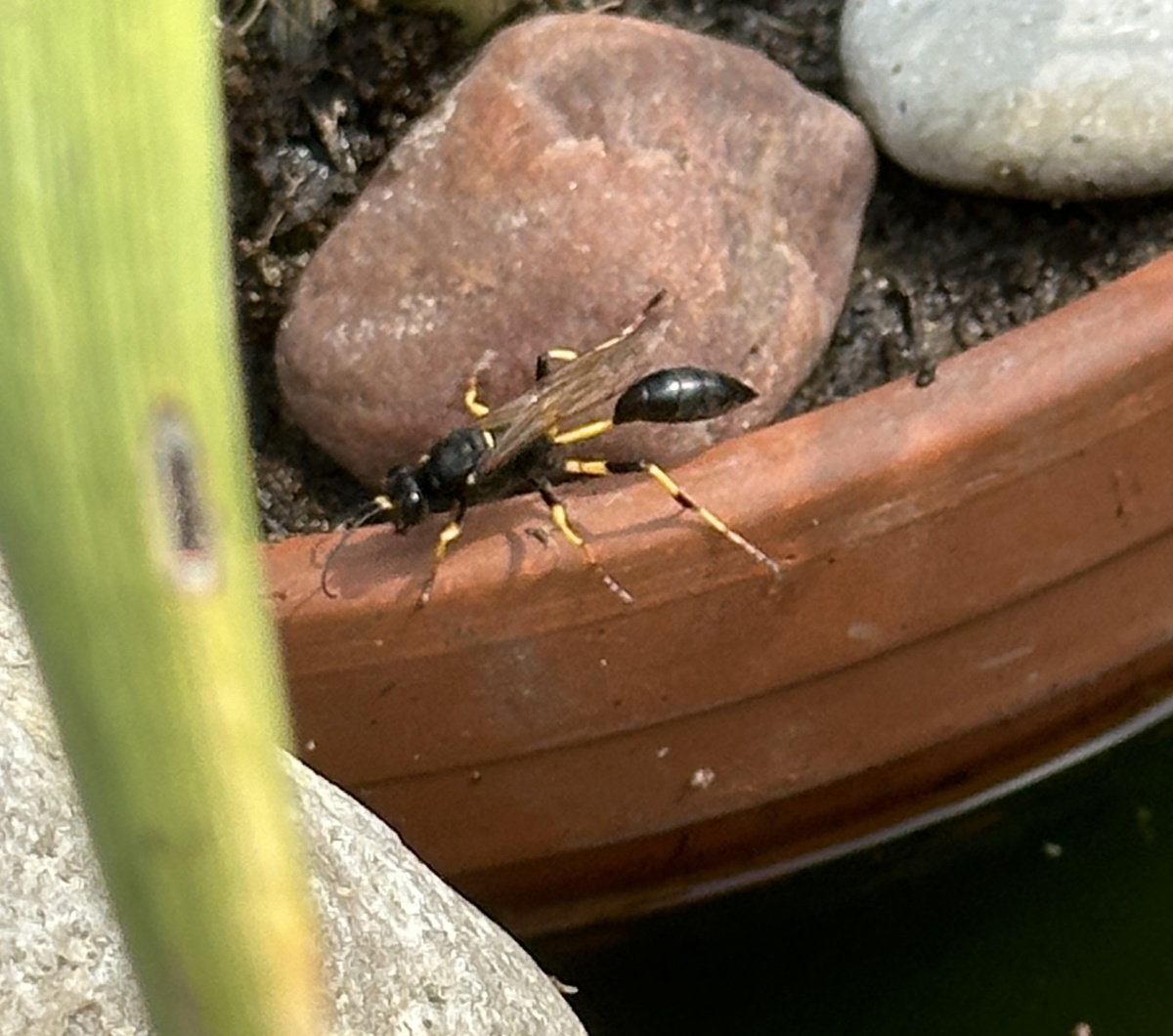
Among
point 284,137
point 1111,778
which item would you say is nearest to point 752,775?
point 1111,778

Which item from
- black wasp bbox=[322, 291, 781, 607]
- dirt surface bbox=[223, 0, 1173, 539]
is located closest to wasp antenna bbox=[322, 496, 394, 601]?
black wasp bbox=[322, 291, 781, 607]

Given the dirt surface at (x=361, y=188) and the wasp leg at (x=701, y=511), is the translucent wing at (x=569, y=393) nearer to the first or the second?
the wasp leg at (x=701, y=511)

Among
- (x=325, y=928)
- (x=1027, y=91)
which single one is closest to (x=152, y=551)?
(x=325, y=928)

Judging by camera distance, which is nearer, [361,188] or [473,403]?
[473,403]

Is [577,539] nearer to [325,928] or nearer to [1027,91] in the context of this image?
[325,928]

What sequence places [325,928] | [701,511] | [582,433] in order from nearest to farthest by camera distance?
[325,928] < [701,511] < [582,433]

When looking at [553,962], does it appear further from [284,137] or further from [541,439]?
[284,137]
